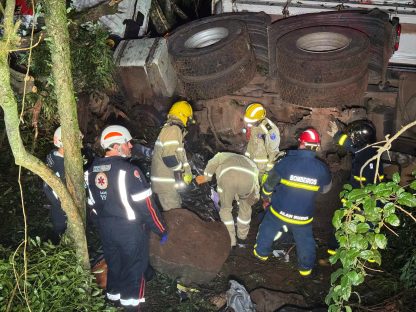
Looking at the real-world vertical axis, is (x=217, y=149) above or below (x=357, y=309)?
above

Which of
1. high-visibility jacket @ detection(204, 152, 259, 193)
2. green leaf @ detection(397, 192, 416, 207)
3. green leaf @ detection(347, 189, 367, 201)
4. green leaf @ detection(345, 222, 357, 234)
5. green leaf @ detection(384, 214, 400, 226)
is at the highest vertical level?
green leaf @ detection(397, 192, 416, 207)

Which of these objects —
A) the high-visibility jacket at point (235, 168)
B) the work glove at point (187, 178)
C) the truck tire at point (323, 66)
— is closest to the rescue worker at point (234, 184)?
the high-visibility jacket at point (235, 168)

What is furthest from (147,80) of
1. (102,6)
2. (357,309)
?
(357,309)

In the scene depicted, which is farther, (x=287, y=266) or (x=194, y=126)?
A: (x=194, y=126)

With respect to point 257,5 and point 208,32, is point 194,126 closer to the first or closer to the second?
point 208,32

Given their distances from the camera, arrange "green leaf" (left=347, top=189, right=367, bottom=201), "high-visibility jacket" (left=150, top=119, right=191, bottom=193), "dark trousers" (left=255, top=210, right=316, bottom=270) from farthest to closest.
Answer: "high-visibility jacket" (left=150, top=119, right=191, bottom=193)
"dark trousers" (left=255, top=210, right=316, bottom=270)
"green leaf" (left=347, top=189, right=367, bottom=201)

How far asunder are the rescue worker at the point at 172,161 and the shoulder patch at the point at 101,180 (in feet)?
3.76

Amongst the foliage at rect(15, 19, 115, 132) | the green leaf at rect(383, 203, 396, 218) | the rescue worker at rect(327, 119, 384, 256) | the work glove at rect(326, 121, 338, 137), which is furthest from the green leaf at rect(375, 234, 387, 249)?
the foliage at rect(15, 19, 115, 132)

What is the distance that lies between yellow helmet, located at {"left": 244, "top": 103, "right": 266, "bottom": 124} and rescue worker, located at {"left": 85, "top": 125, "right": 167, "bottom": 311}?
5.87 feet

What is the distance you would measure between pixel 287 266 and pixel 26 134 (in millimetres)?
3441

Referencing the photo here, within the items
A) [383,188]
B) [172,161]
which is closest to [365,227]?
[383,188]

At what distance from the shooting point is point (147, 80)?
5.36 metres

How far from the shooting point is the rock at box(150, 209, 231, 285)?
171 inches

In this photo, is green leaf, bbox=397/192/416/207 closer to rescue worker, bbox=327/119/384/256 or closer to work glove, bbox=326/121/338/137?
rescue worker, bbox=327/119/384/256
